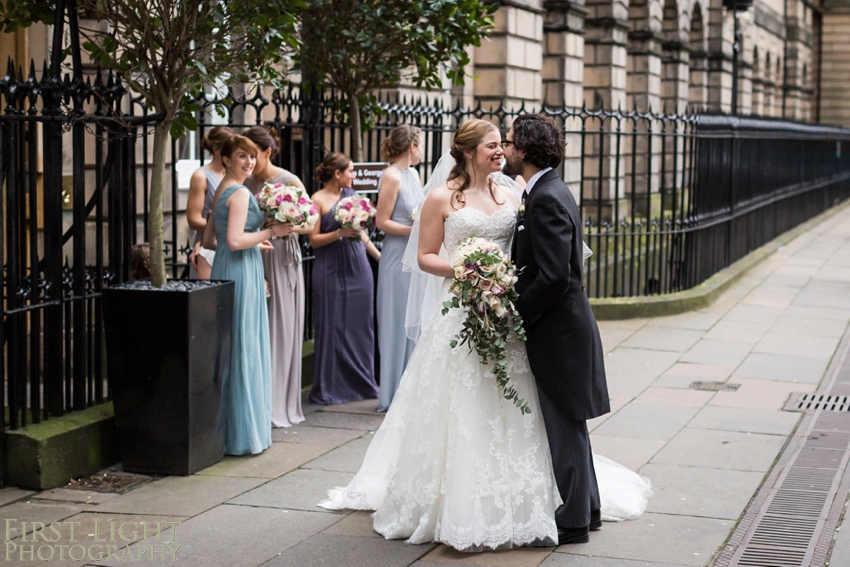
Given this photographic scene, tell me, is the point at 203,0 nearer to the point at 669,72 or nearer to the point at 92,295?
the point at 92,295

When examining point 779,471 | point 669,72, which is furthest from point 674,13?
point 779,471

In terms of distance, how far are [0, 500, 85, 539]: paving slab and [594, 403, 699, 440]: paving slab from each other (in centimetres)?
330

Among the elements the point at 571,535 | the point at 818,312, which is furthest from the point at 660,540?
→ the point at 818,312

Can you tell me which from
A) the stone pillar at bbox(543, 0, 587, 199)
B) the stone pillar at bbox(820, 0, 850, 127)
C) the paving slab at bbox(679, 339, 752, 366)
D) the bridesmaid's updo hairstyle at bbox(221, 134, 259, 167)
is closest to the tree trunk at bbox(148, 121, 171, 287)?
the bridesmaid's updo hairstyle at bbox(221, 134, 259, 167)

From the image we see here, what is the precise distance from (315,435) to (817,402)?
3.63 metres

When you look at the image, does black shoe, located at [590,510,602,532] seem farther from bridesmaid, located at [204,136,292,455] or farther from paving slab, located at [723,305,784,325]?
paving slab, located at [723,305,784,325]

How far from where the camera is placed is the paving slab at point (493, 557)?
5020 millimetres

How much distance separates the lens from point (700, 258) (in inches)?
539

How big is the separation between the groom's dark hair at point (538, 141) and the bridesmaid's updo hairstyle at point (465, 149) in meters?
0.28

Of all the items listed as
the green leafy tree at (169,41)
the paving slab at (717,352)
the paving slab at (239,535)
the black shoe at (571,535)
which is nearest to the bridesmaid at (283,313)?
the green leafy tree at (169,41)

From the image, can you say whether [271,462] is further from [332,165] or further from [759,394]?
[759,394]

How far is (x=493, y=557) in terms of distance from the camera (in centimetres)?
509

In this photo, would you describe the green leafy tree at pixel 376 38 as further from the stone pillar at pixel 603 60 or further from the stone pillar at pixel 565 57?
the stone pillar at pixel 603 60

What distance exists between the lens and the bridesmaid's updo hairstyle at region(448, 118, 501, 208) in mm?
5453
